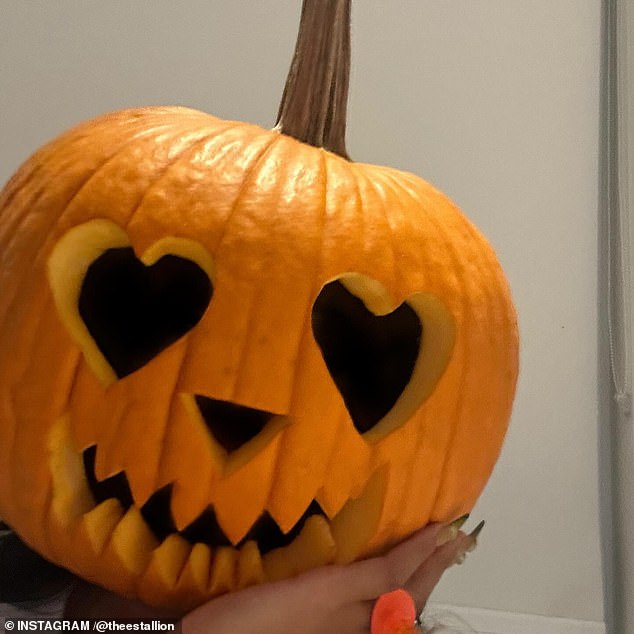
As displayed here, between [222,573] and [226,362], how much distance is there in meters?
0.12

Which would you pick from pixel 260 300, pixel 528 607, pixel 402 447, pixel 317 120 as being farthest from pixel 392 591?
pixel 528 607

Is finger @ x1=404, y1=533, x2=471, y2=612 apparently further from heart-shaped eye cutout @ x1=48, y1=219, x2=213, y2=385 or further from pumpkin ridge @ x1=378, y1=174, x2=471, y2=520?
heart-shaped eye cutout @ x1=48, y1=219, x2=213, y2=385

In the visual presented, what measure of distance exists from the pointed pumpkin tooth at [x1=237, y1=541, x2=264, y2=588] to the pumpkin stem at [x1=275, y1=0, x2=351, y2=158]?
0.94ft

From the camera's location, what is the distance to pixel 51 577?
0.54 meters

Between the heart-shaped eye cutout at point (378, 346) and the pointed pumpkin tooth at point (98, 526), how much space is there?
150 mm

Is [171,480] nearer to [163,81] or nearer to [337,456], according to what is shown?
[337,456]

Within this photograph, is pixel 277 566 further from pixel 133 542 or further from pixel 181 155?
pixel 181 155

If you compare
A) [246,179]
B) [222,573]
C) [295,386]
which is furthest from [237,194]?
[222,573]

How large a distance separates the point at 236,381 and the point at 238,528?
3.3 inches

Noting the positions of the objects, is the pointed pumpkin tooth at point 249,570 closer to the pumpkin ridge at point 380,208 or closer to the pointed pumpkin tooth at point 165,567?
the pointed pumpkin tooth at point 165,567

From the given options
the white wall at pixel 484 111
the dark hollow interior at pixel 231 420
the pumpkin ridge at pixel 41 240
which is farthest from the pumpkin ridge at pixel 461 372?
the white wall at pixel 484 111

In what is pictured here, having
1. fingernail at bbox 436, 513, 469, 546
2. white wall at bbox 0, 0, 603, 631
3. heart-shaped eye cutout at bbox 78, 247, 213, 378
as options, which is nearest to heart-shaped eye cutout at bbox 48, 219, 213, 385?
heart-shaped eye cutout at bbox 78, 247, 213, 378

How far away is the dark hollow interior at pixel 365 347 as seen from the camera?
17.4 inches

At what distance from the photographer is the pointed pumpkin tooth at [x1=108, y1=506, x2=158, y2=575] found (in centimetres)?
40
